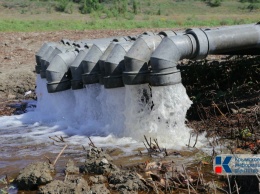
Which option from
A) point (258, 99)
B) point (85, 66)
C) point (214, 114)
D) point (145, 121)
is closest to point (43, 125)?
point (85, 66)

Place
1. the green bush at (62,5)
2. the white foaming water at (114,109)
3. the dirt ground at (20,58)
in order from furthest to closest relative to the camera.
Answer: the green bush at (62,5), the dirt ground at (20,58), the white foaming water at (114,109)

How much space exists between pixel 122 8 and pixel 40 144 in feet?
131

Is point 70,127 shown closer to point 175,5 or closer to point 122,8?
point 122,8

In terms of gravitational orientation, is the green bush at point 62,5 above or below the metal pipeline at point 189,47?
below

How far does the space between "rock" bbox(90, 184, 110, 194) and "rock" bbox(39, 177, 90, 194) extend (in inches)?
2.3

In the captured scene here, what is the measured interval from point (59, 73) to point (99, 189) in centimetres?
483

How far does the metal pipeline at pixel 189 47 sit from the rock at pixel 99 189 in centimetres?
245

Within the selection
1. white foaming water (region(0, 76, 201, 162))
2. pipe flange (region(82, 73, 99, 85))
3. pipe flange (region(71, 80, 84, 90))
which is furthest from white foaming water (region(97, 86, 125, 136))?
pipe flange (region(71, 80, 84, 90))

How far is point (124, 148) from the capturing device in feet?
23.4

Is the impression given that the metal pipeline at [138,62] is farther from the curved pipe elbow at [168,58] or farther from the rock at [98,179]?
the rock at [98,179]

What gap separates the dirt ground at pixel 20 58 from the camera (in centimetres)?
1373

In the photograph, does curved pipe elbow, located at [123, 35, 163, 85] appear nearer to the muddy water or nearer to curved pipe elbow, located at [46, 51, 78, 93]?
the muddy water

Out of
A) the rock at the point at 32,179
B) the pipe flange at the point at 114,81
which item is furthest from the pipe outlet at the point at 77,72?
the rock at the point at 32,179

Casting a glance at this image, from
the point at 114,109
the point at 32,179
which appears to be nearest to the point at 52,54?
the point at 114,109
